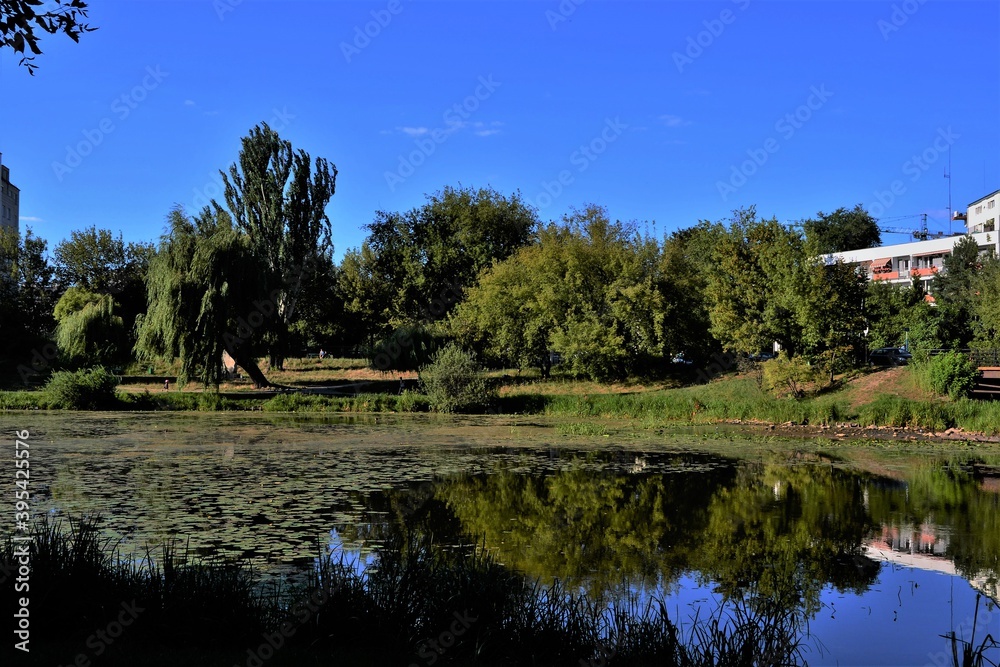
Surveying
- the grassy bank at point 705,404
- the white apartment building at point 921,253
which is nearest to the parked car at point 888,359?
the grassy bank at point 705,404

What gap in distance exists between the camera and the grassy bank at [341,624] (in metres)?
6.81

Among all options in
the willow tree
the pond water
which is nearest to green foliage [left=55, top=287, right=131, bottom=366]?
the willow tree

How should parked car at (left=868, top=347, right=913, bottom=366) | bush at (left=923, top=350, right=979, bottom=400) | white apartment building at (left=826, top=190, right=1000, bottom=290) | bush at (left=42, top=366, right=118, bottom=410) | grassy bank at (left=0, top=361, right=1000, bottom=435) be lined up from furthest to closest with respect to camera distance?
white apartment building at (left=826, top=190, right=1000, bottom=290) → parked car at (left=868, top=347, right=913, bottom=366) → bush at (left=42, top=366, right=118, bottom=410) → bush at (left=923, top=350, right=979, bottom=400) → grassy bank at (left=0, top=361, right=1000, bottom=435)

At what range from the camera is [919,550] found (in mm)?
12727

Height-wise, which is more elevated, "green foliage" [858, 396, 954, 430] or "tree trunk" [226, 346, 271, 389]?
"tree trunk" [226, 346, 271, 389]

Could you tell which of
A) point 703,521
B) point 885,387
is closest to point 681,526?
point 703,521

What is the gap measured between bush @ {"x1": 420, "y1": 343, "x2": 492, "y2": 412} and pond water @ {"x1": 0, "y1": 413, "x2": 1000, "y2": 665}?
11701 millimetres

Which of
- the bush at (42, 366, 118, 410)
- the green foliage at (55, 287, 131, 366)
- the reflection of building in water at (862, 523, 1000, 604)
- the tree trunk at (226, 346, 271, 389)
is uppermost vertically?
the green foliage at (55, 287, 131, 366)

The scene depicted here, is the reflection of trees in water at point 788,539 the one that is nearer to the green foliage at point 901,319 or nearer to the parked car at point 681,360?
the green foliage at point 901,319

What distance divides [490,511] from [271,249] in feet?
137

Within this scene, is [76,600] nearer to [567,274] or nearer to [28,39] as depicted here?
[28,39]

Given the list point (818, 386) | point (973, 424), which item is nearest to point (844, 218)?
point (818, 386)

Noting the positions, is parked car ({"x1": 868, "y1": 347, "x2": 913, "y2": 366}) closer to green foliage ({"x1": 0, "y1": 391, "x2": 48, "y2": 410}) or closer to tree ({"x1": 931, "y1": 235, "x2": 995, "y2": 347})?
tree ({"x1": 931, "y1": 235, "x2": 995, "y2": 347})

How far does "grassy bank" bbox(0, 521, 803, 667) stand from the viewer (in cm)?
681
